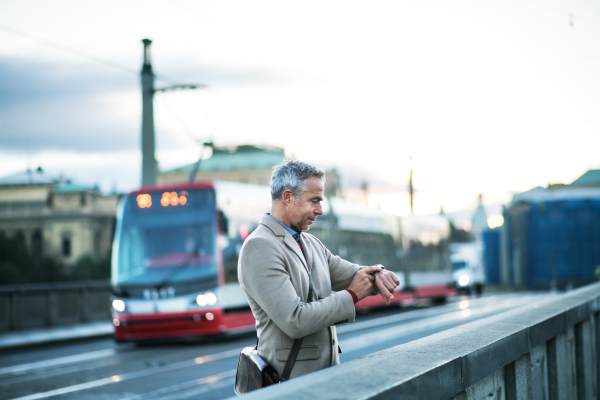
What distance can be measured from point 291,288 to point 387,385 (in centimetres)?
67

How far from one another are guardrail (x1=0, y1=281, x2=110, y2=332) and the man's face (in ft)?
47.7

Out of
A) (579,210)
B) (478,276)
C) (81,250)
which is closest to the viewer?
(579,210)

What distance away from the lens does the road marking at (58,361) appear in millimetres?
10859

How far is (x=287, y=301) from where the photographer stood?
2688 millimetres

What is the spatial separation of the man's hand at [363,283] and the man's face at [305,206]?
32 cm

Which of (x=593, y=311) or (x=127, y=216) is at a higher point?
(x=127, y=216)

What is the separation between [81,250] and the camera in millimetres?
83125

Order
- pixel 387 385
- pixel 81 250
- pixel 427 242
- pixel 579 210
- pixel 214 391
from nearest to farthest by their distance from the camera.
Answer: pixel 387 385
pixel 214 391
pixel 579 210
pixel 427 242
pixel 81 250

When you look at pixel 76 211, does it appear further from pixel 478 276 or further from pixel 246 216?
pixel 246 216

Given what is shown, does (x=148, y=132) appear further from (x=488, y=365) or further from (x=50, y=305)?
(x=488, y=365)

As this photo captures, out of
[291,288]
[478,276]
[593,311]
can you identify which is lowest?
[478,276]

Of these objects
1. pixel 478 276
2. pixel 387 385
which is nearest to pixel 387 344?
pixel 387 385

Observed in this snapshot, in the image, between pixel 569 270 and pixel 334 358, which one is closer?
pixel 334 358

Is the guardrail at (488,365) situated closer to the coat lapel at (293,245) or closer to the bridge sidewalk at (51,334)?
the coat lapel at (293,245)
